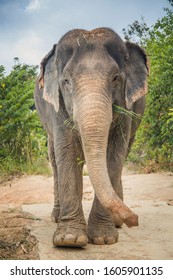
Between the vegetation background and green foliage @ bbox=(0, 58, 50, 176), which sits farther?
green foliage @ bbox=(0, 58, 50, 176)

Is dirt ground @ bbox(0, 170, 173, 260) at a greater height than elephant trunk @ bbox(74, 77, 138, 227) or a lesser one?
lesser

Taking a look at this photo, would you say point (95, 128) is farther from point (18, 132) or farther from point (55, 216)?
point (18, 132)

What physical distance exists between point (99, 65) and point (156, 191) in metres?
4.91

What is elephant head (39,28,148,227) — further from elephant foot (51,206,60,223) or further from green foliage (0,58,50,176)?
green foliage (0,58,50,176)

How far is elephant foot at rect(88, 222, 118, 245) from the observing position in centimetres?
470

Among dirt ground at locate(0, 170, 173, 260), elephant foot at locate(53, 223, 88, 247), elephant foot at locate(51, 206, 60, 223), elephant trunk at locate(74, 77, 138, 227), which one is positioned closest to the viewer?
elephant trunk at locate(74, 77, 138, 227)

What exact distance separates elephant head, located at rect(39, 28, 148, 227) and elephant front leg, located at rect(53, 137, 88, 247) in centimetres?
50

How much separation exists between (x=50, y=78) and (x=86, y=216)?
2313 mm

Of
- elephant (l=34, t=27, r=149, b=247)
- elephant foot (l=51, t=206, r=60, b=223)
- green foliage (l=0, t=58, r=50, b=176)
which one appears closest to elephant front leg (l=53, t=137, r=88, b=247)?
elephant (l=34, t=27, r=149, b=247)

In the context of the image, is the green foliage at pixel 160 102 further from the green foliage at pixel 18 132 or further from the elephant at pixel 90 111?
the elephant at pixel 90 111

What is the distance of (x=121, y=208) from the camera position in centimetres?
339

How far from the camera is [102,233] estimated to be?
473 centimetres

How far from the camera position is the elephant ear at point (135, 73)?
4711 millimetres
